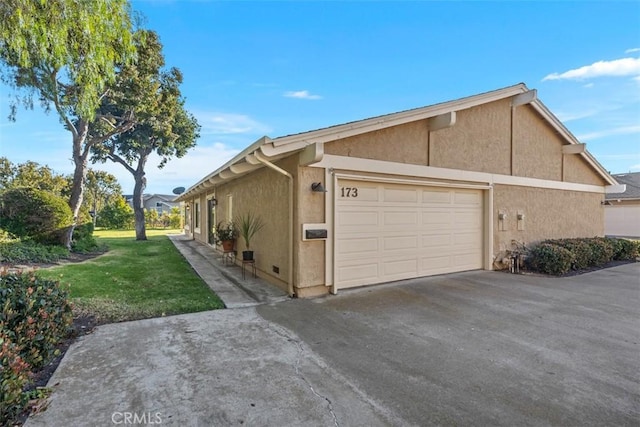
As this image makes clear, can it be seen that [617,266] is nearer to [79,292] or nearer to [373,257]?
[373,257]

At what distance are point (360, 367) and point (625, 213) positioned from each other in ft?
83.3

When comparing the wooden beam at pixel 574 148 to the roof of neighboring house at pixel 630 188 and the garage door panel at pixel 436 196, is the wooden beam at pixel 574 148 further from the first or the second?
the roof of neighboring house at pixel 630 188

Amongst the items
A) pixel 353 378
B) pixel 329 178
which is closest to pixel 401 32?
pixel 329 178

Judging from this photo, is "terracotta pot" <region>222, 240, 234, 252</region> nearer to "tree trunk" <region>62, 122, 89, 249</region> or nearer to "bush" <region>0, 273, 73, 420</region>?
"bush" <region>0, 273, 73, 420</region>

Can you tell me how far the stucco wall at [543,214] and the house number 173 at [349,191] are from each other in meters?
4.84

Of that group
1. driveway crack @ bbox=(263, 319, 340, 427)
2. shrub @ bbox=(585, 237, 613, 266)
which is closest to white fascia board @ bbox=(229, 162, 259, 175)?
driveway crack @ bbox=(263, 319, 340, 427)

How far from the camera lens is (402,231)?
301 inches

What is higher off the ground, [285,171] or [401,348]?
[285,171]

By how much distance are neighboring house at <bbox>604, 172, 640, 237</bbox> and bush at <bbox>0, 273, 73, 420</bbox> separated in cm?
2592

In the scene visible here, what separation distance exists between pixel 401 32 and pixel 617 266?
1006 cm

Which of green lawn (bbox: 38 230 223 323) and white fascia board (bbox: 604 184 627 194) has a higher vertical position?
white fascia board (bbox: 604 184 627 194)

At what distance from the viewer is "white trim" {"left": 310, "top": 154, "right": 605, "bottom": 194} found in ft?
21.5

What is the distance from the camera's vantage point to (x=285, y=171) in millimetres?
6566

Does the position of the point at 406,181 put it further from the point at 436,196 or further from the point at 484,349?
the point at 484,349
